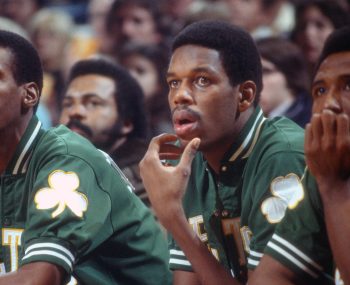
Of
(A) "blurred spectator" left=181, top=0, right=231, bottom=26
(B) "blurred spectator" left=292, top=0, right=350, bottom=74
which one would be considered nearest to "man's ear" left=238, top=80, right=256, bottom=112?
(B) "blurred spectator" left=292, top=0, right=350, bottom=74

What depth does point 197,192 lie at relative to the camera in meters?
3.09

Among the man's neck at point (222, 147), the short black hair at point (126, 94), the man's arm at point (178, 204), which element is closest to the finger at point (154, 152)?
the man's arm at point (178, 204)

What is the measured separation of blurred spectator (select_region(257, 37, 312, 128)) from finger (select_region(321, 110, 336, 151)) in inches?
100

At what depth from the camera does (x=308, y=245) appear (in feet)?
7.62

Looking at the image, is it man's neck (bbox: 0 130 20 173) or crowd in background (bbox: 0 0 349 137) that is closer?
man's neck (bbox: 0 130 20 173)

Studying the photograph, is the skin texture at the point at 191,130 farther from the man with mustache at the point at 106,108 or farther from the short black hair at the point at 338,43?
the man with mustache at the point at 106,108

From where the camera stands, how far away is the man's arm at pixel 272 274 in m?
2.33

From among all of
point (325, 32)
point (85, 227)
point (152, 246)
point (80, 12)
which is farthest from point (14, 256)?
point (80, 12)

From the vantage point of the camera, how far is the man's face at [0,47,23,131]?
3.10m

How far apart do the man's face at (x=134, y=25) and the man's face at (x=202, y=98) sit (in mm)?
3511

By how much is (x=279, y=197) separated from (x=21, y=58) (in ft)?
3.64

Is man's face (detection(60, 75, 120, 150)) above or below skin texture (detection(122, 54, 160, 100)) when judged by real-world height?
above

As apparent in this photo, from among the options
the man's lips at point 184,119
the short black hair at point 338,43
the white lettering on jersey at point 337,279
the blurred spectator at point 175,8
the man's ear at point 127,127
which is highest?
the short black hair at point 338,43

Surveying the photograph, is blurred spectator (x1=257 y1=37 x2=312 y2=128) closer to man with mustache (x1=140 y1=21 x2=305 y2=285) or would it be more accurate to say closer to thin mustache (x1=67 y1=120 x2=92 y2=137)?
thin mustache (x1=67 y1=120 x2=92 y2=137)
